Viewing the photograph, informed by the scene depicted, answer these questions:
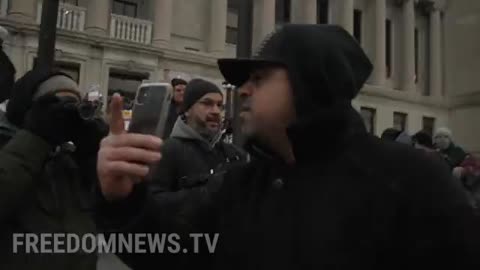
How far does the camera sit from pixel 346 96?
1.67 meters

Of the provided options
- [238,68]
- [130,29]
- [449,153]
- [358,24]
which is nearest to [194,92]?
[238,68]

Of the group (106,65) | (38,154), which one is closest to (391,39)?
(106,65)

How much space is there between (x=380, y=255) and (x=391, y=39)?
32.4 metres

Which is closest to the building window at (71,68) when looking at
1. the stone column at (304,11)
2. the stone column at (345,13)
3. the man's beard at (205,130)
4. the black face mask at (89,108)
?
the stone column at (304,11)

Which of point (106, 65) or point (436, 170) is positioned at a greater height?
point (106, 65)

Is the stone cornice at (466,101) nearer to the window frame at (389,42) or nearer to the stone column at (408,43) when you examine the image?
the stone column at (408,43)

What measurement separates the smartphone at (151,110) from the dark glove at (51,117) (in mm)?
1166

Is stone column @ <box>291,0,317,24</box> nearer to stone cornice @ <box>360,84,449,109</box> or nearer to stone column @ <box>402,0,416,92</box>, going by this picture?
stone cornice @ <box>360,84,449,109</box>

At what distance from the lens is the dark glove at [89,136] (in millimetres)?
2631

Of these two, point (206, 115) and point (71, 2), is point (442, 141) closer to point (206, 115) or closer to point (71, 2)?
point (206, 115)

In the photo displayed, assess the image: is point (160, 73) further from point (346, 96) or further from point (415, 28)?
point (346, 96)

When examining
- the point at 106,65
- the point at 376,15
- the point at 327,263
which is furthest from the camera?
the point at 376,15

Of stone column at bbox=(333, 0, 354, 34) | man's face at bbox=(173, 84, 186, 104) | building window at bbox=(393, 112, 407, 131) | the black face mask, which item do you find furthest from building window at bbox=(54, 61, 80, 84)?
the black face mask

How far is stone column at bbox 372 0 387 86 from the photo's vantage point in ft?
98.6
